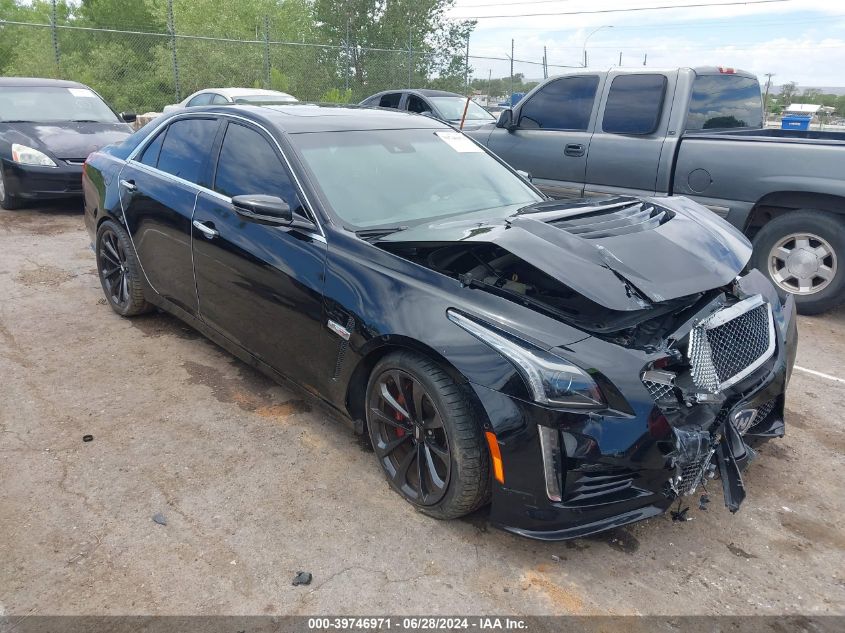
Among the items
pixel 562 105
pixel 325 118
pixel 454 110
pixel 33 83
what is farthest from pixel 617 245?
pixel 454 110

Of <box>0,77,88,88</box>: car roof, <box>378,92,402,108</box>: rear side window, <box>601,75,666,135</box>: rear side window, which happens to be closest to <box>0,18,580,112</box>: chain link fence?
<box>378,92,402,108</box>: rear side window

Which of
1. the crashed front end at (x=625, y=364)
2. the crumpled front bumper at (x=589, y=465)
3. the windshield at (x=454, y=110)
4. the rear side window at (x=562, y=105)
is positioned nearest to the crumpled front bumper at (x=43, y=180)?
the rear side window at (x=562, y=105)

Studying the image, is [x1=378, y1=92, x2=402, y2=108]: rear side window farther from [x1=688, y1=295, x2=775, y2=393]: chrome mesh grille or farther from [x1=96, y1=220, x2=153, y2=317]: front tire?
[x1=688, y1=295, x2=775, y2=393]: chrome mesh grille

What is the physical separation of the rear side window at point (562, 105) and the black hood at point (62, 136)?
5.16 m

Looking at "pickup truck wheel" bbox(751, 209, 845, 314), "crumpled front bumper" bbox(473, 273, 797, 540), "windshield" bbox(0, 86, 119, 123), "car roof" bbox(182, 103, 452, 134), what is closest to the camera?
"crumpled front bumper" bbox(473, 273, 797, 540)

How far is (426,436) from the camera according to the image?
2781 millimetres

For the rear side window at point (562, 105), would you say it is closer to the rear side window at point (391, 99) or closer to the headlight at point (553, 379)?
the headlight at point (553, 379)

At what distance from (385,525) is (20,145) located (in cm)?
780

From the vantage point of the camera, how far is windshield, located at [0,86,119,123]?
29.1 ft

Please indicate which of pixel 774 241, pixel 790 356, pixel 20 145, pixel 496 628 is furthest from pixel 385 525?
pixel 20 145

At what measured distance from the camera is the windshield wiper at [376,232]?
3.12 m

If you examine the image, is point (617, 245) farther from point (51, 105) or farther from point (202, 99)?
point (202, 99)

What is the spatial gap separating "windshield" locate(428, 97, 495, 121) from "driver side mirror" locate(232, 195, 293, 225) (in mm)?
9557

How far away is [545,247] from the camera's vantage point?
273 cm
